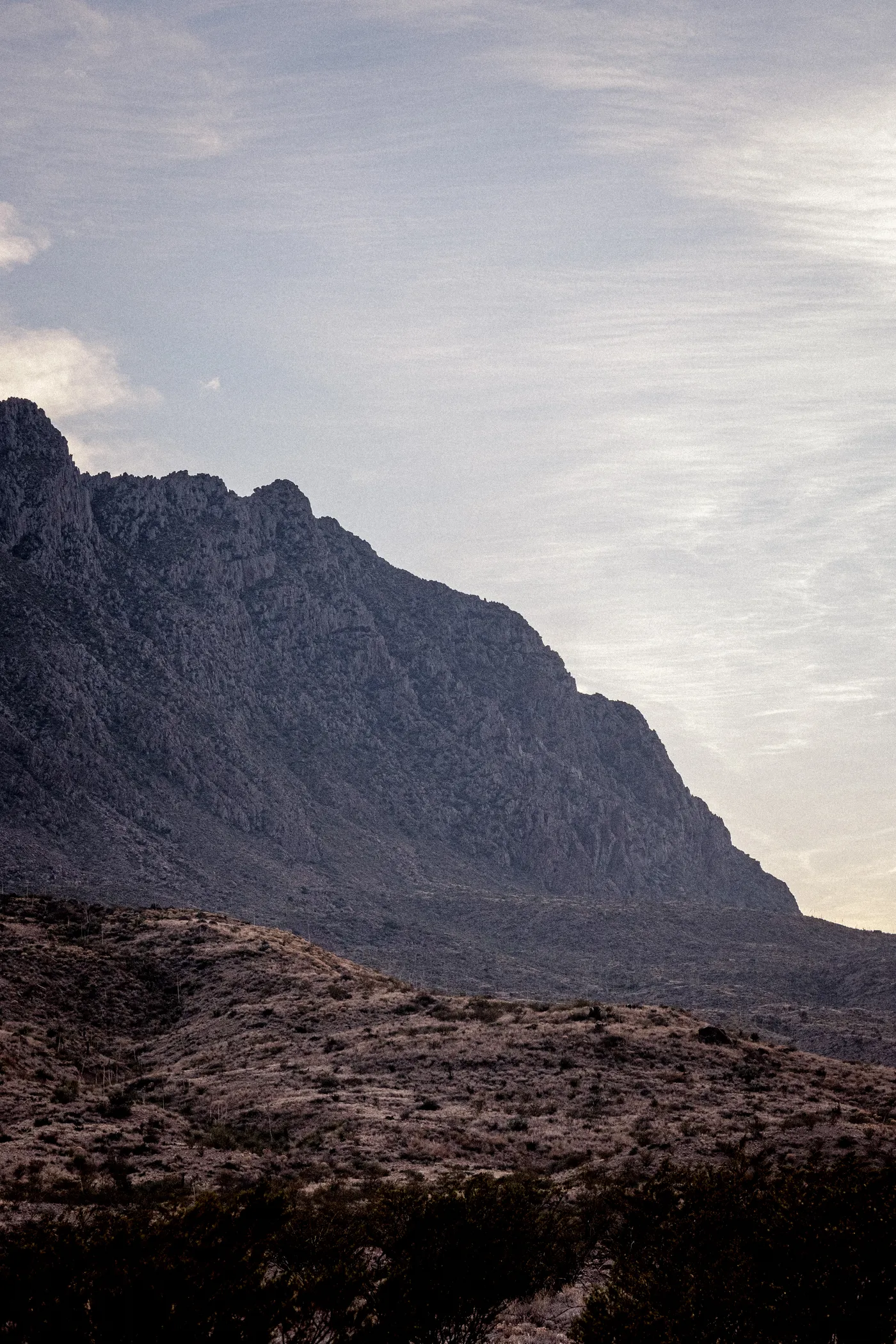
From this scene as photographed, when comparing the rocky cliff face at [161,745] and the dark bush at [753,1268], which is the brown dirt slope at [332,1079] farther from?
the rocky cliff face at [161,745]

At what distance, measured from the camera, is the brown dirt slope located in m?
36.7

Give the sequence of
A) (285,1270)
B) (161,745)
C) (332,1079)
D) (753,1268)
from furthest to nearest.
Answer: (161,745), (332,1079), (753,1268), (285,1270)

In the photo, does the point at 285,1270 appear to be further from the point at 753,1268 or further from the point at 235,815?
the point at 235,815

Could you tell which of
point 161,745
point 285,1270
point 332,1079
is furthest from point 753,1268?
point 161,745

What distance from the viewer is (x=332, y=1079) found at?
47.4m

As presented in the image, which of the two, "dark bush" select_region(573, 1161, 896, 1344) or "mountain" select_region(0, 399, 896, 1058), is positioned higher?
"mountain" select_region(0, 399, 896, 1058)

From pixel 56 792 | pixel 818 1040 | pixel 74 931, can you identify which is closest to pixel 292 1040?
pixel 74 931

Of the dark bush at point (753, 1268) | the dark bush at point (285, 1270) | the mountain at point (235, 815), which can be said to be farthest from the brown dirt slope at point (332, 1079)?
the mountain at point (235, 815)

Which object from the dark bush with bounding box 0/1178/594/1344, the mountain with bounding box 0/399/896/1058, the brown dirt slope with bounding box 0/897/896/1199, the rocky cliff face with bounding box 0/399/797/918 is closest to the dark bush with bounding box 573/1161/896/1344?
the dark bush with bounding box 0/1178/594/1344

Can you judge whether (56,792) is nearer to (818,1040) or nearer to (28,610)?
(28,610)

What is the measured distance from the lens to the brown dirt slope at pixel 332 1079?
120 ft

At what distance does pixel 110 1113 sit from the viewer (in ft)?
132

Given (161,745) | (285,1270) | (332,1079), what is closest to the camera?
(285,1270)

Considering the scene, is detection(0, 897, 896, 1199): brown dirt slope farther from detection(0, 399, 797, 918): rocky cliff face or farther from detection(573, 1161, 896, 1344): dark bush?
detection(0, 399, 797, 918): rocky cliff face
